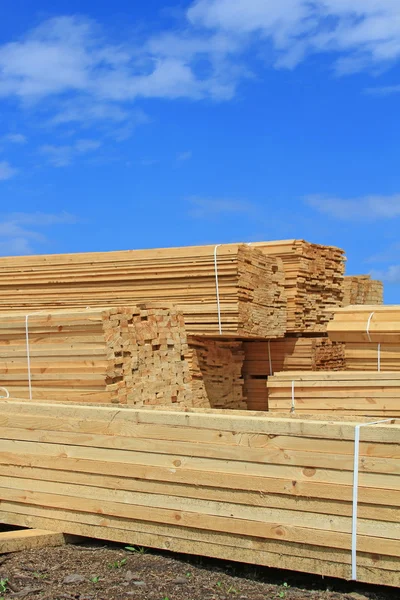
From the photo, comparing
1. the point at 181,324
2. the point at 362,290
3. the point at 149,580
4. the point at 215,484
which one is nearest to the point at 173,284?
the point at 181,324

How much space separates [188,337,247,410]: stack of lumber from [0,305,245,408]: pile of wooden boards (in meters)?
1.75

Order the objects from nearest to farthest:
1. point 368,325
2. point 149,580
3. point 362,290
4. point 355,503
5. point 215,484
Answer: point 355,503 < point 149,580 < point 215,484 < point 368,325 < point 362,290

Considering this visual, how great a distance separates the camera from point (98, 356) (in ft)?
26.8

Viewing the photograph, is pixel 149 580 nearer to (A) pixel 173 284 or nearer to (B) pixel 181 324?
(B) pixel 181 324

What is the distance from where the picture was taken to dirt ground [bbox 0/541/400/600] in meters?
5.06

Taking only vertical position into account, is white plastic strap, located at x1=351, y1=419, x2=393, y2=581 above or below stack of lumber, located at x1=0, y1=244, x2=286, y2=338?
below

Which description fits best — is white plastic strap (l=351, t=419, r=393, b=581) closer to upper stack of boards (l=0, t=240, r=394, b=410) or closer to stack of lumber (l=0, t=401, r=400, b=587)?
stack of lumber (l=0, t=401, r=400, b=587)

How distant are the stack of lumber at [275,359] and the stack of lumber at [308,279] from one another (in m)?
0.30

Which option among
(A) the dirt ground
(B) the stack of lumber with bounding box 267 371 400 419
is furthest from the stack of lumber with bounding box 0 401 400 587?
(B) the stack of lumber with bounding box 267 371 400 419

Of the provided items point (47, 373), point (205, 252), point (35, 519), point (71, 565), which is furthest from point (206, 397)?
point (71, 565)

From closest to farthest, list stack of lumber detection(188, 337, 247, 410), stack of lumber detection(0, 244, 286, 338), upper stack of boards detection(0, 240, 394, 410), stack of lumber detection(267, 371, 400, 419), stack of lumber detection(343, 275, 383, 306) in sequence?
1. upper stack of boards detection(0, 240, 394, 410)
2. stack of lumber detection(267, 371, 400, 419)
3. stack of lumber detection(0, 244, 286, 338)
4. stack of lumber detection(188, 337, 247, 410)
5. stack of lumber detection(343, 275, 383, 306)

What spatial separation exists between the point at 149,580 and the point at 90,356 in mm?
3337

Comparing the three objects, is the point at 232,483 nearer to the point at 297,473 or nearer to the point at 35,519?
the point at 297,473

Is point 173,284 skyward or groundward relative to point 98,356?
skyward
